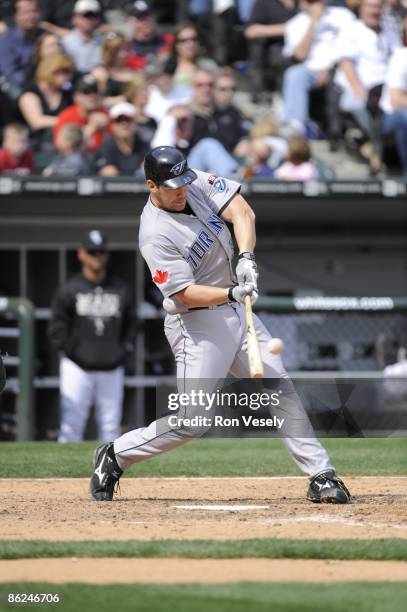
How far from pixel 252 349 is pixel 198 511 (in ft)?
2.72

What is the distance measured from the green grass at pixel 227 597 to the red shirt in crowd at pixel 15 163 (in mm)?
7498

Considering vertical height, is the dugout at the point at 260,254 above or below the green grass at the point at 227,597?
above

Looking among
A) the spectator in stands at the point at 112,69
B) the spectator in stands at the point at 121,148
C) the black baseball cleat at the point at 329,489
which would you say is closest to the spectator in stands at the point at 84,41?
the spectator in stands at the point at 112,69

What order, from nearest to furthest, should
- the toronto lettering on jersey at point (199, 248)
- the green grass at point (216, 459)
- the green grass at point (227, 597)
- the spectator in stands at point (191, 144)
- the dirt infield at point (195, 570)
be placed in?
the green grass at point (227, 597), the dirt infield at point (195, 570), the toronto lettering on jersey at point (199, 248), the green grass at point (216, 459), the spectator in stands at point (191, 144)

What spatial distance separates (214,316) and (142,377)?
18.3 ft

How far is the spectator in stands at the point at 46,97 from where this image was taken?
12031mm

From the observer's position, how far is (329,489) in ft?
19.7

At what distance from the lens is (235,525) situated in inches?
214

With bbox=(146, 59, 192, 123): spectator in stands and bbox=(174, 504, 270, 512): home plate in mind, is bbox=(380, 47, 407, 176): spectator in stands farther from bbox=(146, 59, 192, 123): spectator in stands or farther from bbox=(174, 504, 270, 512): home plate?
bbox=(174, 504, 270, 512): home plate

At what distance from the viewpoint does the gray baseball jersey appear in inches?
229

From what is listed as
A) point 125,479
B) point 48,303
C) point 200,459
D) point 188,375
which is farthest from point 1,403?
point 188,375

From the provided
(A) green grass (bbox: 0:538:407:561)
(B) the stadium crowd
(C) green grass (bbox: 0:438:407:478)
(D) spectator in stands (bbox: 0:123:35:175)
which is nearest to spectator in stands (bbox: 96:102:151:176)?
(B) the stadium crowd

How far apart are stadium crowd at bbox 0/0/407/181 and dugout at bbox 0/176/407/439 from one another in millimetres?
341

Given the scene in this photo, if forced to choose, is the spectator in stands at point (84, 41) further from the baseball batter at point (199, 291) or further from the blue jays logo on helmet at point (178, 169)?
the blue jays logo on helmet at point (178, 169)
